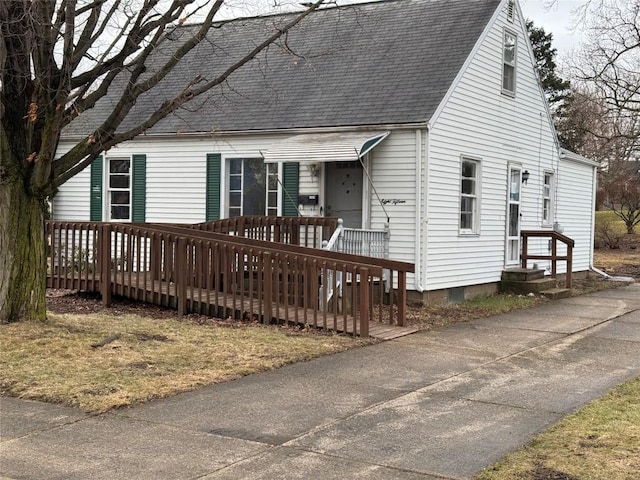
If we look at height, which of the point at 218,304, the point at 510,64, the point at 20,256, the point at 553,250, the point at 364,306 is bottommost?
the point at 218,304

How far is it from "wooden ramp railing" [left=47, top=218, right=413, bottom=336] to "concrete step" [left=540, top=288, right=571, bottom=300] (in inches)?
180

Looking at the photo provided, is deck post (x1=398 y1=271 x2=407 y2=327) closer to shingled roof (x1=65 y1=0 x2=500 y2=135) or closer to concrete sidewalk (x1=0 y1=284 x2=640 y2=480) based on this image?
concrete sidewalk (x1=0 y1=284 x2=640 y2=480)

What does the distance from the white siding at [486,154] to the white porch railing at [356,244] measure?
791 millimetres

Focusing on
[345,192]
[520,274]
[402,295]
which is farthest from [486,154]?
[402,295]

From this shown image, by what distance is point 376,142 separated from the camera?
508 inches

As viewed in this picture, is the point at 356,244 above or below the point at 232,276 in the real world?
above

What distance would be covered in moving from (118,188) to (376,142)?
6.78 m

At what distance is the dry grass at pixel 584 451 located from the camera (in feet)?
15.0

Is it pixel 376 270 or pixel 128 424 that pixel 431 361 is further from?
pixel 128 424

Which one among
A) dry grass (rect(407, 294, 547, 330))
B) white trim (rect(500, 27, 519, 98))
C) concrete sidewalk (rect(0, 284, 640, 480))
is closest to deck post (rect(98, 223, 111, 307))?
dry grass (rect(407, 294, 547, 330))

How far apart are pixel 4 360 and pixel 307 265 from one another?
4.18 meters

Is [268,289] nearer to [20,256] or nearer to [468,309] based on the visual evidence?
[20,256]

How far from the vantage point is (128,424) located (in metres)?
5.64

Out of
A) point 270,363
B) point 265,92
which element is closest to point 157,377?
point 270,363
